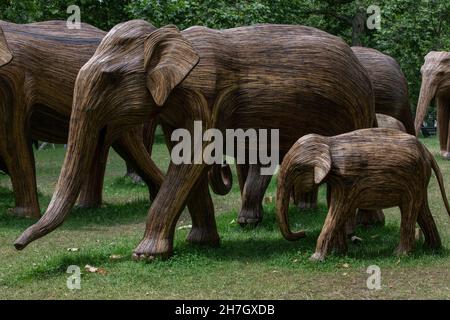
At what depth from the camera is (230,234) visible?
343 inches

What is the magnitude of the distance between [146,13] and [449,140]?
671 centimetres

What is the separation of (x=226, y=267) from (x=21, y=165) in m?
3.93

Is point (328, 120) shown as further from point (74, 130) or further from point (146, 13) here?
point (146, 13)

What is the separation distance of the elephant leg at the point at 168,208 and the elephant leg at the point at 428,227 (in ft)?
6.55

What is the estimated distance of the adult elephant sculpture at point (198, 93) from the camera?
22.0 feet

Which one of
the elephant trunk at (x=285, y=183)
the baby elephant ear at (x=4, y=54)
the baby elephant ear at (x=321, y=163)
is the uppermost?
the baby elephant ear at (x=4, y=54)

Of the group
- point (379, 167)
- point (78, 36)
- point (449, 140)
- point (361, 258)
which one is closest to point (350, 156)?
point (379, 167)

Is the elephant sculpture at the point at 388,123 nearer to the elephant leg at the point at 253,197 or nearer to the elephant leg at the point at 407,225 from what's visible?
the elephant leg at the point at 253,197

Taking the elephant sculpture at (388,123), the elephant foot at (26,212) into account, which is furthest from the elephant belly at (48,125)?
the elephant sculpture at (388,123)

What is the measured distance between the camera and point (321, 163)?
6625 millimetres

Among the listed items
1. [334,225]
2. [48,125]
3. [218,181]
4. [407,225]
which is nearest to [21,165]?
[48,125]

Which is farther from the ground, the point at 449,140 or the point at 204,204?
the point at 204,204

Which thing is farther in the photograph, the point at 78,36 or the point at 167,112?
the point at 78,36

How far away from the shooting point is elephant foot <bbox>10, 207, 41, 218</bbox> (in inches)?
382
